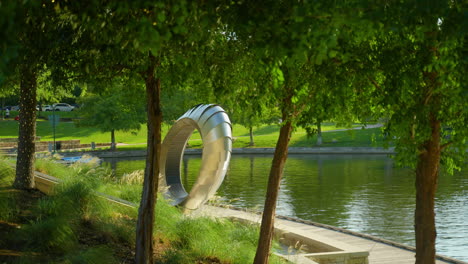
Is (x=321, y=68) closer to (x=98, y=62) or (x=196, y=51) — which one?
(x=196, y=51)

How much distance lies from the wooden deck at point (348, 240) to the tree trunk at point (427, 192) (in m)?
2.71

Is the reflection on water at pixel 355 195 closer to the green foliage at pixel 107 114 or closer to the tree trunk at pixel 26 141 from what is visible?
the tree trunk at pixel 26 141

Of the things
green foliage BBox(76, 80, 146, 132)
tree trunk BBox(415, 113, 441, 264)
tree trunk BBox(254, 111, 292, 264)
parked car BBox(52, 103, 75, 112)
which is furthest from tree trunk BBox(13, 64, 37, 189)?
parked car BBox(52, 103, 75, 112)

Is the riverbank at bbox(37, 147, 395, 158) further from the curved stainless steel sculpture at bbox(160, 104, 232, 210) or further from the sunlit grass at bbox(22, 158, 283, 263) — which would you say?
the sunlit grass at bbox(22, 158, 283, 263)

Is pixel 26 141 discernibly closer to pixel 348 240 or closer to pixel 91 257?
pixel 91 257

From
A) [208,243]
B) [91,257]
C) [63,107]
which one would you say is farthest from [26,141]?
[63,107]

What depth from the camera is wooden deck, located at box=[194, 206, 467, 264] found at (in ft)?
48.3

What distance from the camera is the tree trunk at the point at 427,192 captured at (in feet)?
33.5

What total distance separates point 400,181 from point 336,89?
88.5ft

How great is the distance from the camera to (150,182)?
950 centimetres

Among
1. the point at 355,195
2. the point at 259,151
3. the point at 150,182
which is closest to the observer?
the point at 150,182

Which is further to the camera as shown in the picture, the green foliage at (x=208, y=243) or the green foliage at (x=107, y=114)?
the green foliage at (x=107, y=114)

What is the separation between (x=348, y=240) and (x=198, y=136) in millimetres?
56963

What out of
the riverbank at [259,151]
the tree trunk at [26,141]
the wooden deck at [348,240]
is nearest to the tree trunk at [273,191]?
the wooden deck at [348,240]
